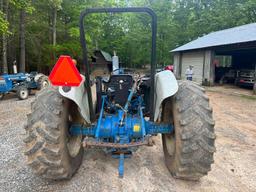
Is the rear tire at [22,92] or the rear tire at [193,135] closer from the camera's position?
the rear tire at [193,135]

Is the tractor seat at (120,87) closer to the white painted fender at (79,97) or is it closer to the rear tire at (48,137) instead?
the white painted fender at (79,97)

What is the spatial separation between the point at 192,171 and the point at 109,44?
101 ft

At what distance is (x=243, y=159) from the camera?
11.7 feet

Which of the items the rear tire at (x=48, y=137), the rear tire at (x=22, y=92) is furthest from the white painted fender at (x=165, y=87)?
the rear tire at (x=22, y=92)

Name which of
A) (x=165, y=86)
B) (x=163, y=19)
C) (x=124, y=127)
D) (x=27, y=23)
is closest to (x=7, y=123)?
(x=124, y=127)

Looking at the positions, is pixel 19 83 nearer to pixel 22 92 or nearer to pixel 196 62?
pixel 22 92

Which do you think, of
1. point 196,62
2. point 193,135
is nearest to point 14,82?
point 193,135

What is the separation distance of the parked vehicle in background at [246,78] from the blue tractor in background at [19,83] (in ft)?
40.1

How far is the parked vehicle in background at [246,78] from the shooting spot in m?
13.4

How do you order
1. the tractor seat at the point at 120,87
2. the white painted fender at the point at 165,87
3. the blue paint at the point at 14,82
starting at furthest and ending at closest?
the blue paint at the point at 14,82
the tractor seat at the point at 120,87
the white painted fender at the point at 165,87

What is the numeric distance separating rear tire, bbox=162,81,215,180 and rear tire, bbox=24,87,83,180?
1.38 m

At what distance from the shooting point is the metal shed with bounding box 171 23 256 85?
13217 mm

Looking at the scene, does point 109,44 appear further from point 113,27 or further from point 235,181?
point 235,181

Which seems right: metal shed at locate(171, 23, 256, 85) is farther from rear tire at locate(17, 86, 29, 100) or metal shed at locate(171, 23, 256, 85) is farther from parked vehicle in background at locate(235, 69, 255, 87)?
rear tire at locate(17, 86, 29, 100)
